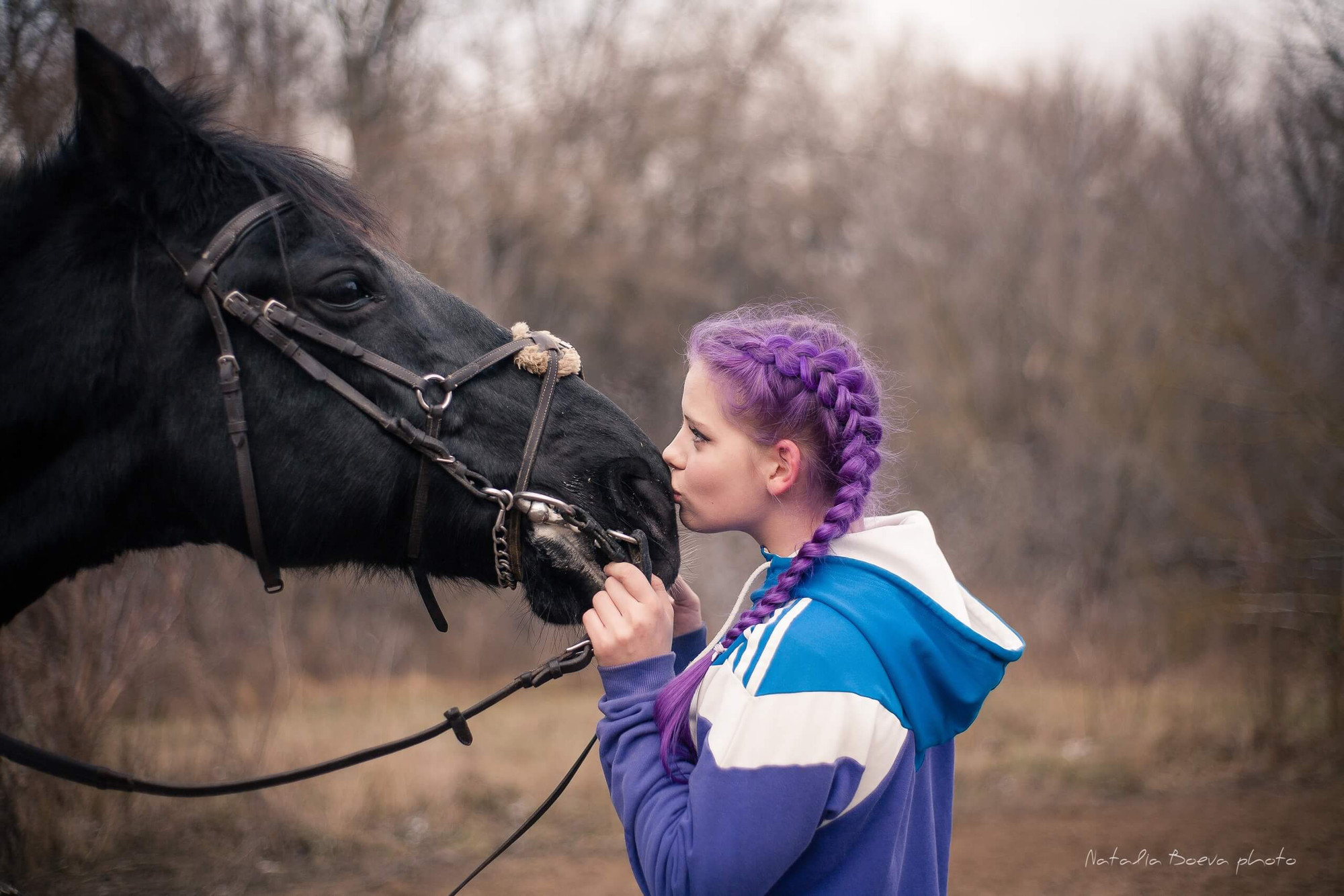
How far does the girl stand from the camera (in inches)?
54.6

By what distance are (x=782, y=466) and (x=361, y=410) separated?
865 mm

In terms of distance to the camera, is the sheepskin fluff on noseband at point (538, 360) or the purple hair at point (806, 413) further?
the sheepskin fluff on noseband at point (538, 360)

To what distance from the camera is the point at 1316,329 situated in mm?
7938

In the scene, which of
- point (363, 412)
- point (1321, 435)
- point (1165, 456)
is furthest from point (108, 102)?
point (1165, 456)

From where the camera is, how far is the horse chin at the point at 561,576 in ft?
5.98

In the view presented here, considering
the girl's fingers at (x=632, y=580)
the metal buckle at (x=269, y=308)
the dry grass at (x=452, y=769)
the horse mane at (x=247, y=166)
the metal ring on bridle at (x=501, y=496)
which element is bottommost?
the dry grass at (x=452, y=769)

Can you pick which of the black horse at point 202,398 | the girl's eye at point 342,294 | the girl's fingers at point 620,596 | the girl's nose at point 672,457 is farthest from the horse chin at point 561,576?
the girl's eye at point 342,294

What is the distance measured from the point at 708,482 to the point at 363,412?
73 cm

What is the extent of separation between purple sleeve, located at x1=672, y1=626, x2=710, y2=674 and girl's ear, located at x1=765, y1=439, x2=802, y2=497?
485 mm

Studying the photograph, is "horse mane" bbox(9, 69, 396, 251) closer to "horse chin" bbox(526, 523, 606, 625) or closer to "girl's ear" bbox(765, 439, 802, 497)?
"horse chin" bbox(526, 523, 606, 625)

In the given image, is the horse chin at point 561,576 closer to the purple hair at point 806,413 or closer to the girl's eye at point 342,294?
the purple hair at point 806,413

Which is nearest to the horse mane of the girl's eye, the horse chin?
the girl's eye

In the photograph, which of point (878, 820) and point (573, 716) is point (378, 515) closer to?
point (878, 820)

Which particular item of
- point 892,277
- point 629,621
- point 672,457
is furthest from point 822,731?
point 892,277
